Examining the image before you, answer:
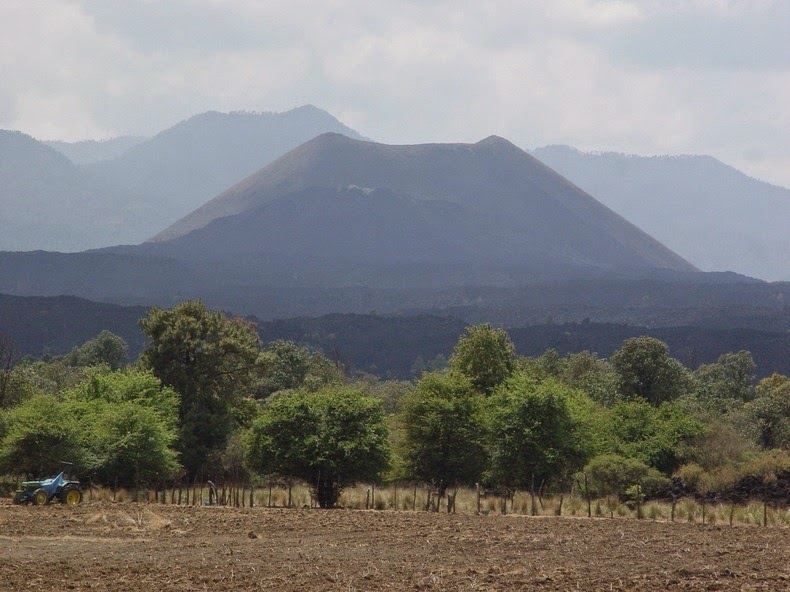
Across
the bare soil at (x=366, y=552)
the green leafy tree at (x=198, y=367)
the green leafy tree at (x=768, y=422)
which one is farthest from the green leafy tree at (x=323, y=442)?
the green leafy tree at (x=768, y=422)

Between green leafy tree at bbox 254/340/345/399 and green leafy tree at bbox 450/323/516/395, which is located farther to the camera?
green leafy tree at bbox 254/340/345/399

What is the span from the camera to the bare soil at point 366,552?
79.2ft

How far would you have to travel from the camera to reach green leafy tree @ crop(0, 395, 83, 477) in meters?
44.7

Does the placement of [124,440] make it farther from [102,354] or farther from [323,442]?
[102,354]

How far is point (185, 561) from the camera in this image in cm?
2684

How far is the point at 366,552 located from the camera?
1143 inches

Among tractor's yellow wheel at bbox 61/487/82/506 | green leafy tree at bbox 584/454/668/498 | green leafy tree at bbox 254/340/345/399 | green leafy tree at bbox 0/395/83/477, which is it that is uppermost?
green leafy tree at bbox 254/340/345/399

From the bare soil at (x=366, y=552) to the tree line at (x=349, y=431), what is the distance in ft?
28.3

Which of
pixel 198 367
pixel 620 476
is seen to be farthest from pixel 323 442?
pixel 198 367

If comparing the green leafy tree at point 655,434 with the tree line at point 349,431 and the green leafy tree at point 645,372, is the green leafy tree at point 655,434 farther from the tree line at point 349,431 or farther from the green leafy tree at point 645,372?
the green leafy tree at point 645,372

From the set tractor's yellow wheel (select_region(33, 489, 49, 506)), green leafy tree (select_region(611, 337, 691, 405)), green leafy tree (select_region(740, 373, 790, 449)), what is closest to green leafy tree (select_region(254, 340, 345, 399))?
green leafy tree (select_region(611, 337, 691, 405))

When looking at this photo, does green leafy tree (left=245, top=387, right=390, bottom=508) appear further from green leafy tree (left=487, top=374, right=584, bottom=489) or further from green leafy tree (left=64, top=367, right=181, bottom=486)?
green leafy tree (left=487, top=374, right=584, bottom=489)

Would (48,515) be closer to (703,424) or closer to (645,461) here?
(645,461)

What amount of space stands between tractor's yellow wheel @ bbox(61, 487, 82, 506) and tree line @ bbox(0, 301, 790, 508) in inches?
191
